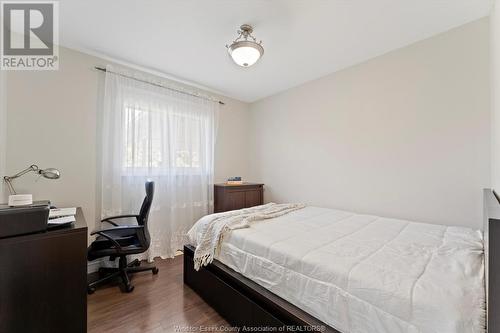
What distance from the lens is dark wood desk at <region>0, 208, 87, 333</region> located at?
44.2 inches

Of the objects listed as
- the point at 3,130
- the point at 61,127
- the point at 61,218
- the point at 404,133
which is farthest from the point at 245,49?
the point at 3,130

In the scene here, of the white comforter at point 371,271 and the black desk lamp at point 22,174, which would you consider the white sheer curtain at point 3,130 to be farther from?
→ the white comforter at point 371,271

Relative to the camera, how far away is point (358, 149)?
8.73ft

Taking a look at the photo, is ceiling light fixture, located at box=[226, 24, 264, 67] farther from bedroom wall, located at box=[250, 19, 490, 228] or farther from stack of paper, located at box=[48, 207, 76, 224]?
stack of paper, located at box=[48, 207, 76, 224]

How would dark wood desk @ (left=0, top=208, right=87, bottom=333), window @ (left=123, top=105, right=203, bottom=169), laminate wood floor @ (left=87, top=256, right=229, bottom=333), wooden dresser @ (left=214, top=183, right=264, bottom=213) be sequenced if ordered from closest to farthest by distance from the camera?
1. dark wood desk @ (left=0, top=208, right=87, bottom=333)
2. laminate wood floor @ (left=87, top=256, right=229, bottom=333)
3. window @ (left=123, top=105, right=203, bottom=169)
4. wooden dresser @ (left=214, top=183, right=264, bottom=213)

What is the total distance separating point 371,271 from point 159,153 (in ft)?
9.16

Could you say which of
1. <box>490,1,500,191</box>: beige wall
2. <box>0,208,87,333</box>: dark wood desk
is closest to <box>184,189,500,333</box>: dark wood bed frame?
<box>490,1,500,191</box>: beige wall

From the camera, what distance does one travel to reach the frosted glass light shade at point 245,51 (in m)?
1.95

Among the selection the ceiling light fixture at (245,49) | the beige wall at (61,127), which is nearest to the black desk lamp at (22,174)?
the beige wall at (61,127)

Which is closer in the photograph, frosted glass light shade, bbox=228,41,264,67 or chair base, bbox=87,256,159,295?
frosted glass light shade, bbox=228,41,264,67

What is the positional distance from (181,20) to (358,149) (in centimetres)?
247

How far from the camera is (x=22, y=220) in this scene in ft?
3.87

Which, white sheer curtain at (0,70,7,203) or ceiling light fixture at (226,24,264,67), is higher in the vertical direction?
ceiling light fixture at (226,24,264,67)
